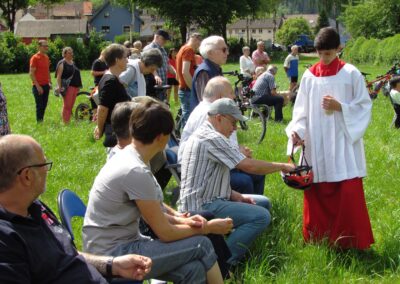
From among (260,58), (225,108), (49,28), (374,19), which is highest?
(374,19)

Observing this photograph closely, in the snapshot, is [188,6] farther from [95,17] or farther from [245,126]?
[95,17]

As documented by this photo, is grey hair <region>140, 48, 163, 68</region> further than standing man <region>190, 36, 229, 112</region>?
Yes

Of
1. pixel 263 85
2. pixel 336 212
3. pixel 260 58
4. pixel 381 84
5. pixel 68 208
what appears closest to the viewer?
pixel 68 208

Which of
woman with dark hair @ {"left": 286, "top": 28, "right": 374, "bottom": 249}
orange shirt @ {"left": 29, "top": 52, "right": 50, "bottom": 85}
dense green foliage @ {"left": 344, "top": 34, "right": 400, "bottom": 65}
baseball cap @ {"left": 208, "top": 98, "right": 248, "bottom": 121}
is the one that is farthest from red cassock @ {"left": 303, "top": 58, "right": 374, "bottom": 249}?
dense green foliage @ {"left": 344, "top": 34, "right": 400, "bottom": 65}

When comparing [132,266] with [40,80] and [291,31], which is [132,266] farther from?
[291,31]

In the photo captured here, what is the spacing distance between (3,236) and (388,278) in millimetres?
3132

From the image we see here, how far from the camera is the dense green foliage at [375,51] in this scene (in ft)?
111

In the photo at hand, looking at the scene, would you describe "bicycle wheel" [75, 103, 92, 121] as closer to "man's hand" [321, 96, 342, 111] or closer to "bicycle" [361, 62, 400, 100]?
"bicycle" [361, 62, 400, 100]

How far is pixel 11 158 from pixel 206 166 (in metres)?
2.10

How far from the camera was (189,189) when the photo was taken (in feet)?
14.7

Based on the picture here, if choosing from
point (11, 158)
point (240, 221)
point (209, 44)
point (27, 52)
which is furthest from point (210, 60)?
point (27, 52)

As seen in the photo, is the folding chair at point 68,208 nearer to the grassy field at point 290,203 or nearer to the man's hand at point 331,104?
the grassy field at point 290,203

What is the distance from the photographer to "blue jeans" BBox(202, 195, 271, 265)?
4.41 metres

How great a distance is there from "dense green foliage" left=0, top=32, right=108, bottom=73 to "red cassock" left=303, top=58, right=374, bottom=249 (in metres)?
34.7
